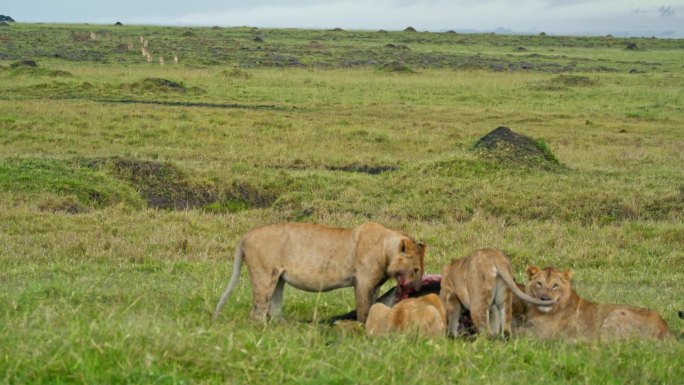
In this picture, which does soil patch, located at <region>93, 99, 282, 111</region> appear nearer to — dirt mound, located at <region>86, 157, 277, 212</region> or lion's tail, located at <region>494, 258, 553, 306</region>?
dirt mound, located at <region>86, 157, 277, 212</region>

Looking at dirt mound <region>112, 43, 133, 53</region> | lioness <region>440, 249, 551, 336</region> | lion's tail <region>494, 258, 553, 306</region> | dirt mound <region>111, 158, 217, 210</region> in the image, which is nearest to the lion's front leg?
lioness <region>440, 249, 551, 336</region>

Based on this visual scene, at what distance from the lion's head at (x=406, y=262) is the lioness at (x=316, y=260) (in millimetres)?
48

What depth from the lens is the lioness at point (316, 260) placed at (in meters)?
6.99

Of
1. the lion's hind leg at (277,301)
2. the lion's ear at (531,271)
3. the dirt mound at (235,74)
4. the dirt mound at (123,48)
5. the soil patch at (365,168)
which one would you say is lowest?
the dirt mound at (123,48)

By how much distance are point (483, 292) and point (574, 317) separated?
2.65 ft

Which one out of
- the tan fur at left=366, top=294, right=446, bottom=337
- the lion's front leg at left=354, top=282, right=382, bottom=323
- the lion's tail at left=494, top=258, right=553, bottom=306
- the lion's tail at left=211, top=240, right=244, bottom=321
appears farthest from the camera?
the lion's tail at left=211, top=240, right=244, bottom=321

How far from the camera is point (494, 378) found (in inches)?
205

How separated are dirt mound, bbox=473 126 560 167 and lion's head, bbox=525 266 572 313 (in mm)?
11032

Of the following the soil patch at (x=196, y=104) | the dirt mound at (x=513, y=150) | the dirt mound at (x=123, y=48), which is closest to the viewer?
the dirt mound at (x=513, y=150)

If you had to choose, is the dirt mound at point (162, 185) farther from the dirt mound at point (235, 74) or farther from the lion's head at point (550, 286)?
the dirt mound at point (235, 74)

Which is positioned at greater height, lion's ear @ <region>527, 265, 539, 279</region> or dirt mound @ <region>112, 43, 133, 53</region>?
lion's ear @ <region>527, 265, 539, 279</region>

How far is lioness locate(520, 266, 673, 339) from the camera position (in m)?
6.75

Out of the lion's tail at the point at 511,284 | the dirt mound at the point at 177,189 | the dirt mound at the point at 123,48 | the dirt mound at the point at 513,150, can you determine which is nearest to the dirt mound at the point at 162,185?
the dirt mound at the point at 177,189

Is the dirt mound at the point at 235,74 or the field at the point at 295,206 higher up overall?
the field at the point at 295,206
